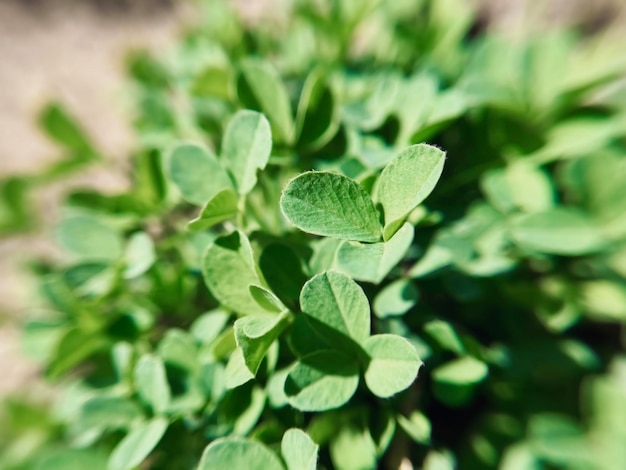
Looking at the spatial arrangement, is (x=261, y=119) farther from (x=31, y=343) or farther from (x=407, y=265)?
(x=31, y=343)

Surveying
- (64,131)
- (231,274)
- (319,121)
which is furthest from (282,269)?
(64,131)

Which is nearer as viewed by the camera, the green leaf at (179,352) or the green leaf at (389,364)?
the green leaf at (389,364)

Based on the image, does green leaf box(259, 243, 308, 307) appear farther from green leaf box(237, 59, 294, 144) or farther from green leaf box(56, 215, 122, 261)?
green leaf box(56, 215, 122, 261)

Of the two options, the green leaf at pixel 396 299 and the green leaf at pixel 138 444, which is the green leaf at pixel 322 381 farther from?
the green leaf at pixel 138 444

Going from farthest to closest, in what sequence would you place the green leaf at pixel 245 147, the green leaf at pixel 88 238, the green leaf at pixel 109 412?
the green leaf at pixel 88 238, the green leaf at pixel 109 412, the green leaf at pixel 245 147

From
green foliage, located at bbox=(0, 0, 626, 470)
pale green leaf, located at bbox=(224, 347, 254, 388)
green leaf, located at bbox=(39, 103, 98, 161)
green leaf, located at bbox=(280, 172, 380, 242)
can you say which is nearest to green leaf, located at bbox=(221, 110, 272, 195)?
green foliage, located at bbox=(0, 0, 626, 470)

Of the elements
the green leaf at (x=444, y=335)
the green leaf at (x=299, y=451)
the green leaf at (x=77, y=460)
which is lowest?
the green leaf at (x=77, y=460)

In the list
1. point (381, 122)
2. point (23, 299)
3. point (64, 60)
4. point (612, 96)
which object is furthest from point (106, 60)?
point (612, 96)

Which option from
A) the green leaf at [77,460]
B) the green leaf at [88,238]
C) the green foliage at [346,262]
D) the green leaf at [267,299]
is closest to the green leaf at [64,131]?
the green foliage at [346,262]
